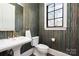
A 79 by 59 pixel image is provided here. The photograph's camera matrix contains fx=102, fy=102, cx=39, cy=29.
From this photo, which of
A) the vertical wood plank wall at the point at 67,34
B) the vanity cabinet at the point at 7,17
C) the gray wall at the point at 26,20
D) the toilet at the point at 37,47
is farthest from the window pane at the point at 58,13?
the vanity cabinet at the point at 7,17

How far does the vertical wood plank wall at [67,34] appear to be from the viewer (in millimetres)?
1495

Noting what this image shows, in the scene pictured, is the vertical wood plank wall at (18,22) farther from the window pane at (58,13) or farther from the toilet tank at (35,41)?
the window pane at (58,13)

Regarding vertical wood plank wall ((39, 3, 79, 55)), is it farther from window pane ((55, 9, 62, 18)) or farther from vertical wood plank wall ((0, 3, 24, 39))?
vertical wood plank wall ((0, 3, 24, 39))

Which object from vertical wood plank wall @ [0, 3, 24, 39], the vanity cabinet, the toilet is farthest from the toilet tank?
the vanity cabinet

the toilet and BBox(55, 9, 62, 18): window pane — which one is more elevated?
BBox(55, 9, 62, 18): window pane

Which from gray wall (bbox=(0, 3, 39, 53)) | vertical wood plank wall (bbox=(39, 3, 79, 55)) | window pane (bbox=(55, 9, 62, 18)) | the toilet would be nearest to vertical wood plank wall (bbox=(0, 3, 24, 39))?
gray wall (bbox=(0, 3, 39, 53))

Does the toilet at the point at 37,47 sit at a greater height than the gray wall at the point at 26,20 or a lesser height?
lesser

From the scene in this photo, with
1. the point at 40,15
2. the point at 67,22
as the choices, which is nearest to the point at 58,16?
the point at 67,22

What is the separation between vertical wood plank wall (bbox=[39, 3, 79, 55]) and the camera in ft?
4.91

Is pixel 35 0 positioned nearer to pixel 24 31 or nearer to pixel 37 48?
pixel 24 31

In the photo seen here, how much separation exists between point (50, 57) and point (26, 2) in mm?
881

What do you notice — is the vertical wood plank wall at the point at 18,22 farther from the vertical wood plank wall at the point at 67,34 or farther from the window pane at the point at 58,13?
the window pane at the point at 58,13

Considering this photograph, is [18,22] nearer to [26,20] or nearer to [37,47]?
[26,20]

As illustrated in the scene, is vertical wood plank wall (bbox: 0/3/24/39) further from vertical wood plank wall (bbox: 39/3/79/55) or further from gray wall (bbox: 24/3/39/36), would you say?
vertical wood plank wall (bbox: 39/3/79/55)
